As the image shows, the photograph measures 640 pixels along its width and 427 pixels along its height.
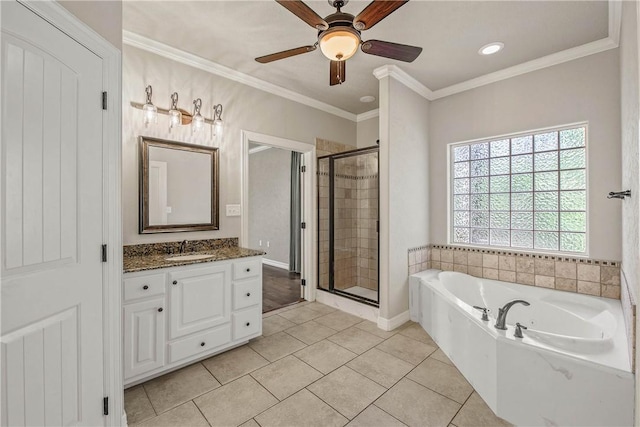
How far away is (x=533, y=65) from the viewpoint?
273cm

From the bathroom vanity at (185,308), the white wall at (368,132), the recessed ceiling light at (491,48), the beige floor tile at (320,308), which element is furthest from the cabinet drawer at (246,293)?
the recessed ceiling light at (491,48)

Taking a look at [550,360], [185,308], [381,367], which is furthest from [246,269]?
[550,360]

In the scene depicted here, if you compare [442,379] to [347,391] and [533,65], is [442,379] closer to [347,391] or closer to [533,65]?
[347,391]

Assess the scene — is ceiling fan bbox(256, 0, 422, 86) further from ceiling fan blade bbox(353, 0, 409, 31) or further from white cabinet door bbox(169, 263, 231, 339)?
white cabinet door bbox(169, 263, 231, 339)

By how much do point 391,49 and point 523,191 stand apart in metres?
2.15

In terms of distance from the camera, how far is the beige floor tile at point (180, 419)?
5.34ft

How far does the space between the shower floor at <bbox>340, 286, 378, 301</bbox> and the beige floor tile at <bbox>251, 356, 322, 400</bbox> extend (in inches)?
53.4

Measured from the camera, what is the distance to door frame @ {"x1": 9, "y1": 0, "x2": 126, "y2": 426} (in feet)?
4.65

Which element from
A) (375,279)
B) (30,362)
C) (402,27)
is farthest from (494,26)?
(30,362)

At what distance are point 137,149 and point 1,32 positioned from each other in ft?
4.66

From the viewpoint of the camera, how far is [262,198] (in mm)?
6180

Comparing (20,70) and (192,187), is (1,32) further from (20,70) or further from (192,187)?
(192,187)

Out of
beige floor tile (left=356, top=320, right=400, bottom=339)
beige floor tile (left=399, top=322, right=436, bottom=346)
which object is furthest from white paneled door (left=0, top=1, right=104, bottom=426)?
beige floor tile (left=399, top=322, right=436, bottom=346)

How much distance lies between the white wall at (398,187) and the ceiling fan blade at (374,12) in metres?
1.40
